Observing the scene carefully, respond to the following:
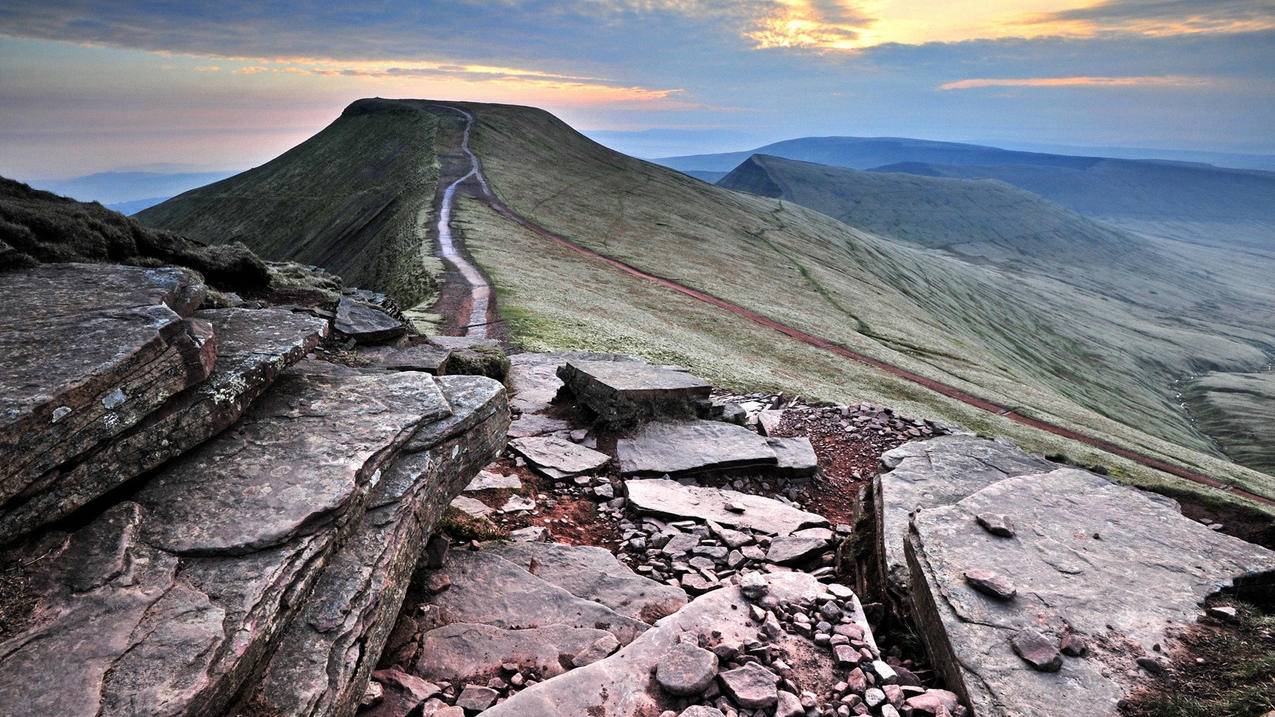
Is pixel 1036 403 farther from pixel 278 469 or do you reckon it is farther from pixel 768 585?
pixel 278 469

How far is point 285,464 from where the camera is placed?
8.53m

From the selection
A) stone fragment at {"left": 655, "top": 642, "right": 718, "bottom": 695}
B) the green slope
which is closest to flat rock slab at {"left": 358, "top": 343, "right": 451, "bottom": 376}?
stone fragment at {"left": 655, "top": 642, "right": 718, "bottom": 695}

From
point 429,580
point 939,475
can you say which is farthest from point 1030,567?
point 429,580

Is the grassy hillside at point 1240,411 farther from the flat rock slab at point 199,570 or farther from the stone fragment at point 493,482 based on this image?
the flat rock slab at point 199,570

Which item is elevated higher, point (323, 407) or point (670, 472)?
point (323, 407)

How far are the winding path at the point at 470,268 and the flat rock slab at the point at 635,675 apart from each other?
2614 cm

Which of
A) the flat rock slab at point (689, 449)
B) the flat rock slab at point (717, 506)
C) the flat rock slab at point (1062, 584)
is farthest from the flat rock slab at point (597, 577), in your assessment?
the flat rock slab at point (689, 449)

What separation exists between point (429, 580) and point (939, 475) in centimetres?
1178

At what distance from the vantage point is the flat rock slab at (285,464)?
7.34 metres

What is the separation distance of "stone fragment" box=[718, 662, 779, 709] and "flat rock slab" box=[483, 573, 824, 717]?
0.66 m

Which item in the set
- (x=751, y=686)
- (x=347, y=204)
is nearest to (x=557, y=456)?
(x=751, y=686)

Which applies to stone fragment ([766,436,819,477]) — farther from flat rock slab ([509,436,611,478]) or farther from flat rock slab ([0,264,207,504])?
flat rock slab ([0,264,207,504])

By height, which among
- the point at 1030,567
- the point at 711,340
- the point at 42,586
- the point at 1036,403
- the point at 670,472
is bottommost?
the point at 1036,403

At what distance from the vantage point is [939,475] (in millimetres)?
15219
